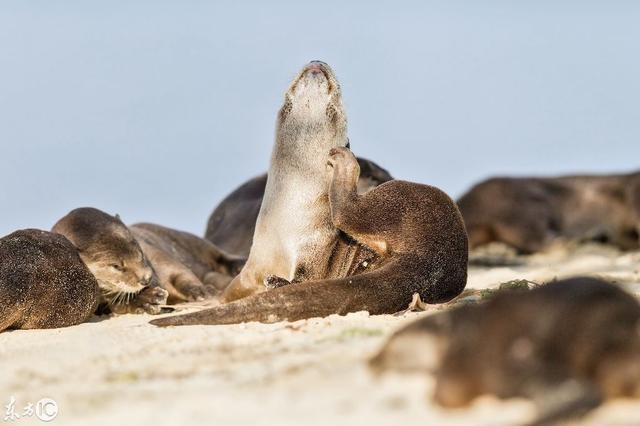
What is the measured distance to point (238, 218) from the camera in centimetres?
1249

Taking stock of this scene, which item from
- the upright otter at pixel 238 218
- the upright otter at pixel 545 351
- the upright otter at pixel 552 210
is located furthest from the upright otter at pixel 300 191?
the upright otter at pixel 552 210

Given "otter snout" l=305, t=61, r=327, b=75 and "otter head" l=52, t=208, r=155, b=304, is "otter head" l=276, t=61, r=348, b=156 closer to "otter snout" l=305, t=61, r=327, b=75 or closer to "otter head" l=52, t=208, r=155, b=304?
"otter snout" l=305, t=61, r=327, b=75

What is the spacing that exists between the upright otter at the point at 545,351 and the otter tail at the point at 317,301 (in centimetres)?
263

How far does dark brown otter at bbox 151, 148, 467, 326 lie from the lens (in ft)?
24.8

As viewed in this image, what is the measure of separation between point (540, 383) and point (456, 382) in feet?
0.99

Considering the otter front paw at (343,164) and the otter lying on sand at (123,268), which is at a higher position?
the otter front paw at (343,164)

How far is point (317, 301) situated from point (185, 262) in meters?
4.05

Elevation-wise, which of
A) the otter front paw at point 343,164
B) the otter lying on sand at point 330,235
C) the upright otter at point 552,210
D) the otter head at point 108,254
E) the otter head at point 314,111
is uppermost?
the otter head at point 314,111

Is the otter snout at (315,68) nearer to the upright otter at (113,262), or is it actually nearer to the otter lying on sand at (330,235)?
the otter lying on sand at (330,235)

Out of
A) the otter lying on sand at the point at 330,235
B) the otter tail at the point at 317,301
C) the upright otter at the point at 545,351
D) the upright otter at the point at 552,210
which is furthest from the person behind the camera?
the upright otter at the point at 552,210

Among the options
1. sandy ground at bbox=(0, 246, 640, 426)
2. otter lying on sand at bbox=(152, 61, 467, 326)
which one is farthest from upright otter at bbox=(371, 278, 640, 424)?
otter lying on sand at bbox=(152, 61, 467, 326)

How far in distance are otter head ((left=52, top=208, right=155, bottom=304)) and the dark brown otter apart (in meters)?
1.70

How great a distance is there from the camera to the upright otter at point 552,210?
17938 mm

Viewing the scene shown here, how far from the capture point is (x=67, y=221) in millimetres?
9609
